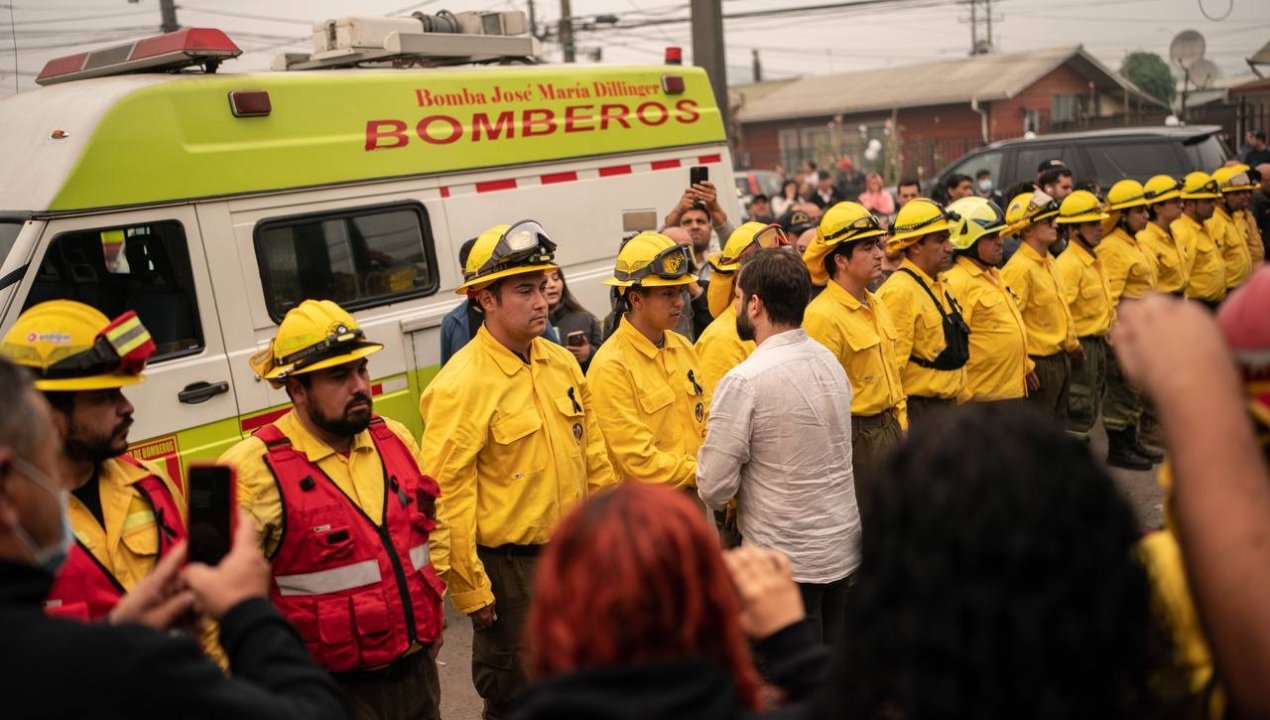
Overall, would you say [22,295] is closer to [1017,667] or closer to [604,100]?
[604,100]

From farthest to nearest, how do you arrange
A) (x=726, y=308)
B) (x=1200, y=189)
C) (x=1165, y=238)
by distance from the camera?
(x=1200, y=189), (x=1165, y=238), (x=726, y=308)

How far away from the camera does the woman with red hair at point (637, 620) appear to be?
5.20ft

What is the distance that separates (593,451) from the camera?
4.56 meters

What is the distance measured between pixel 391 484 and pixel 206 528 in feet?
4.03

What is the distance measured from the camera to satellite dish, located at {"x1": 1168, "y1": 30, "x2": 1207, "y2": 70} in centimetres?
2219

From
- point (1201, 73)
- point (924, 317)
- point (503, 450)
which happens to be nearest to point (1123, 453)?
point (924, 317)

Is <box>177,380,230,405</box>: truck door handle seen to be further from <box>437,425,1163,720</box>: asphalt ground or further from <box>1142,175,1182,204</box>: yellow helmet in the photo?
<box>1142,175,1182,204</box>: yellow helmet

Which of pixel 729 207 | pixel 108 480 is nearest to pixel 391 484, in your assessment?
pixel 108 480

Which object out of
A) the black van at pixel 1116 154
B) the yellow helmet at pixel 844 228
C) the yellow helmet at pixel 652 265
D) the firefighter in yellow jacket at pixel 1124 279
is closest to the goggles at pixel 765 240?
the yellow helmet at pixel 844 228

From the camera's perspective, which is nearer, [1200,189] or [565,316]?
[565,316]

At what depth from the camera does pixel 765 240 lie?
6.48m

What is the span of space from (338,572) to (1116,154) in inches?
523

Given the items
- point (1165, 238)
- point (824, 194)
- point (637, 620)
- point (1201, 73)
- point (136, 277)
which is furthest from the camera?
point (1201, 73)

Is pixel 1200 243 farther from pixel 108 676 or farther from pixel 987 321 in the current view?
pixel 108 676
